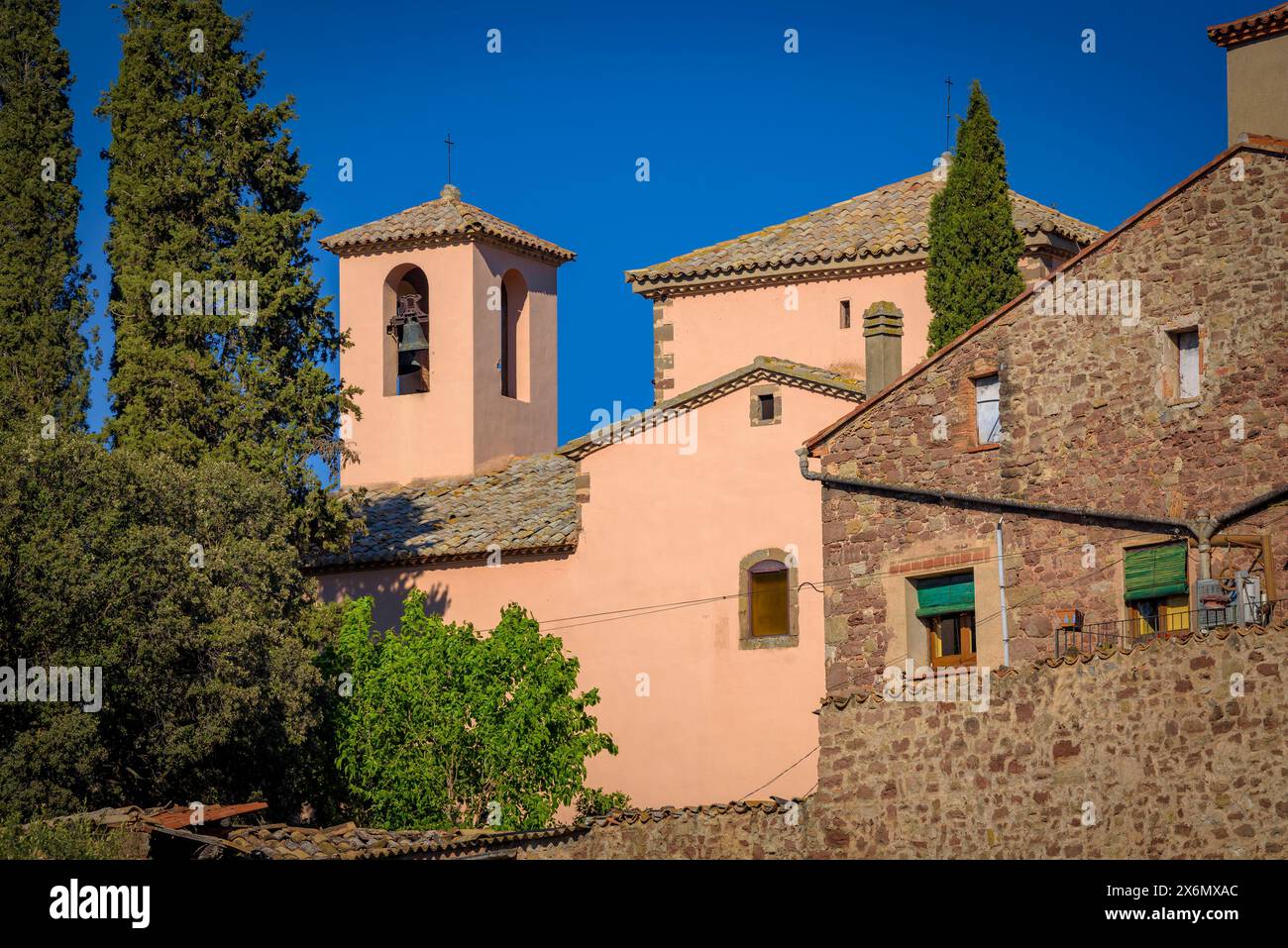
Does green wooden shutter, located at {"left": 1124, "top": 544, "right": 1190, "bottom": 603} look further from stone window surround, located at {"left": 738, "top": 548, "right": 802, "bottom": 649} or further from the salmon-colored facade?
stone window surround, located at {"left": 738, "top": 548, "right": 802, "bottom": 649}

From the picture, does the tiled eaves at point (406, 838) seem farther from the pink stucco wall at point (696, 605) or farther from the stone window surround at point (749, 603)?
the stone window surround at point (749, 603)

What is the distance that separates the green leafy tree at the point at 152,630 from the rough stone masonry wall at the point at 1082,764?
8.22 meters

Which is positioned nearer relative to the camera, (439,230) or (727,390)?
(727,390)

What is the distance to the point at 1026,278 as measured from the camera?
36.2 meters

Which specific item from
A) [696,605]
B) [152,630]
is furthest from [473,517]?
[152,630]

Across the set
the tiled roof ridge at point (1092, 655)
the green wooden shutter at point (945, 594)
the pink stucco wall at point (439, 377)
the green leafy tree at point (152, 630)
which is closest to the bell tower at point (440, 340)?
the pink stucco wall at point (439, 377)

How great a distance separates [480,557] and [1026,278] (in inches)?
413

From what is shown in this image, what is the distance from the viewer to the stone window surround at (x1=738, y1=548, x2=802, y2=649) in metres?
33.2

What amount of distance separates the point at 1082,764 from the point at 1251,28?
38.6 ft

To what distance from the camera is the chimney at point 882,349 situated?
100ft

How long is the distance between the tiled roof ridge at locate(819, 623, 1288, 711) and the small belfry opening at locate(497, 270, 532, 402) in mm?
19327

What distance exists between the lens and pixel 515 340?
146 ft

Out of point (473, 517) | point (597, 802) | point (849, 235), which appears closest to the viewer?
point (597, 802)

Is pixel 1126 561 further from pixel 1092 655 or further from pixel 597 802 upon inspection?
pixel 597 802
